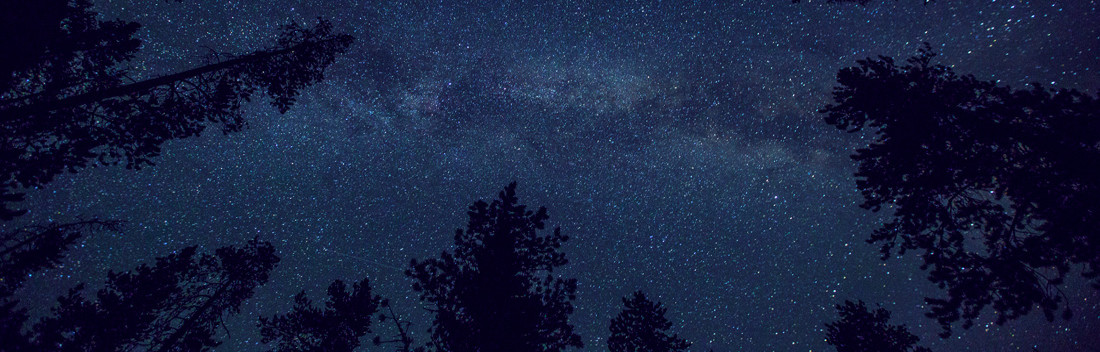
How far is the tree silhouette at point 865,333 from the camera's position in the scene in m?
11.7

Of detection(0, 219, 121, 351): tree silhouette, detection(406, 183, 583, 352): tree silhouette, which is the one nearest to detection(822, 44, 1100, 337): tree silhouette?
detection(406, 183, 583, 352): tree silhouette

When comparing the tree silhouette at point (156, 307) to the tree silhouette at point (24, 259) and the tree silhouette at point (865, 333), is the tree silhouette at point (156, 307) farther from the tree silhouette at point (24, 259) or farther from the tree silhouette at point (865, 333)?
the tree silhouette at point (865, 333)

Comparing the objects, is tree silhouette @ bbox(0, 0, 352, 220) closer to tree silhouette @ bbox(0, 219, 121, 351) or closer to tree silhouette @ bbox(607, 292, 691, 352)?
tree silhouette @ bbox(0, 219, 121, 351)

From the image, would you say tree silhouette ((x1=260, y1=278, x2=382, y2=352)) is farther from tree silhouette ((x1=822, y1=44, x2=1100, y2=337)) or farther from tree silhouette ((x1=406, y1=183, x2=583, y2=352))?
tree silhouette ((x1=822, y1=44, x2=1100, y2=337))

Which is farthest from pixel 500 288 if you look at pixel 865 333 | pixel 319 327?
pixel 865 333

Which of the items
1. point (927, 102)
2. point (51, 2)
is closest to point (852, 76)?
point (927, 102)

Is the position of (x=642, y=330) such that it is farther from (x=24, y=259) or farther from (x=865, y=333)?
(x=24, y=259)

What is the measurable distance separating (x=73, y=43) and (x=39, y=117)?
2246 mm

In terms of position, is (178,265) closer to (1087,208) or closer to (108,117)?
(108,117)

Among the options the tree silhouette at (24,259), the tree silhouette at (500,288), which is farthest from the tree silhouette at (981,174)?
the tree silhouette at (24,259)

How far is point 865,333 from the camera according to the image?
12164mm

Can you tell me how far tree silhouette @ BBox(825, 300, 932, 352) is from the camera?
1173cm

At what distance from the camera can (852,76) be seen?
671 cm

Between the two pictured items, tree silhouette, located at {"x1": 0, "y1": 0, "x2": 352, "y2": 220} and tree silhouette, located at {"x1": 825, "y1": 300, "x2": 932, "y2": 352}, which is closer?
tree silhouette, located at {"x1": 0, "y1": 0, "x2": 352, "y2": 220}
